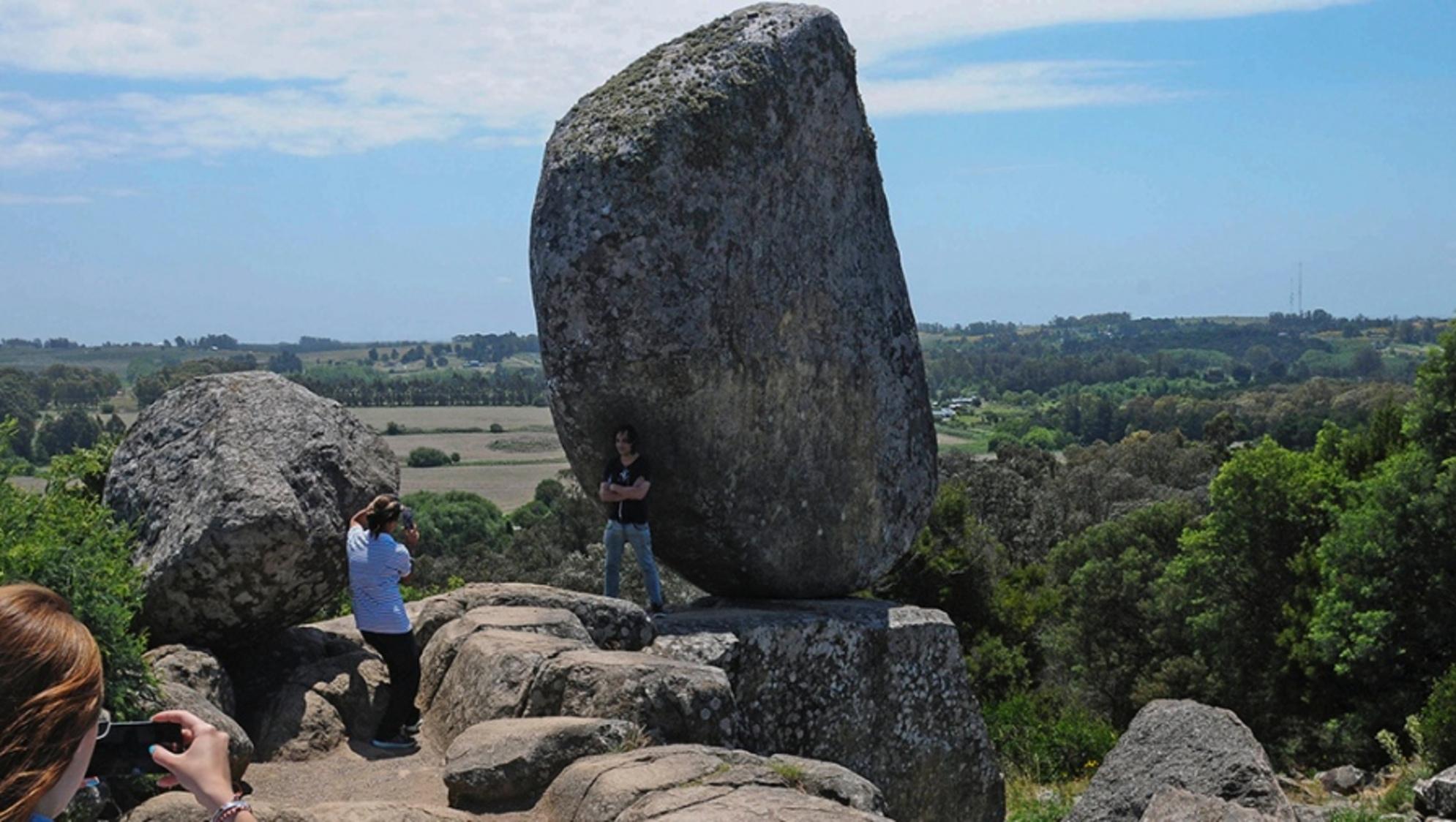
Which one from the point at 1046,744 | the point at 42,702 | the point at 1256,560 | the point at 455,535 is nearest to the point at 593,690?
the point at 42,702

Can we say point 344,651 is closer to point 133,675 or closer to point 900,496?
point 133,675

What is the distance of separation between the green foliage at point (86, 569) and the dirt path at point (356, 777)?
1.24 m

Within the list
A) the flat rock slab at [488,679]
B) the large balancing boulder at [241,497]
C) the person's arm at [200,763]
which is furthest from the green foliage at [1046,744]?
the person's arm at [200,763]

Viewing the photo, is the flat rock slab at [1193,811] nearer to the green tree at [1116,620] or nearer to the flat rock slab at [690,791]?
the flat rock slab at [690,791]

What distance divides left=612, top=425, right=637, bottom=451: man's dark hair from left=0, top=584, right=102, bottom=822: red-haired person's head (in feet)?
30.8

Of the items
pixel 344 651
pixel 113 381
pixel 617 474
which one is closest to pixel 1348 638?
pixel 617 474

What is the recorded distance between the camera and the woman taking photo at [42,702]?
285 centimetres

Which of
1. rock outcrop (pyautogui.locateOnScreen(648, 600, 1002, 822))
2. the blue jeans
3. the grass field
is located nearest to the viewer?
rock outcrop (pyautogui.locateOnScreen(648, 600, 1002, 822))

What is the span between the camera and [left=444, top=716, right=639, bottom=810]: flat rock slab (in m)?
8.55

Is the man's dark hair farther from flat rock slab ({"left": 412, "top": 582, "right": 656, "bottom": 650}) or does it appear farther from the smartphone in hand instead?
the smartphone in hand

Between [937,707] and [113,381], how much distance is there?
7068 cm

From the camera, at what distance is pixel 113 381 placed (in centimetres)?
7531

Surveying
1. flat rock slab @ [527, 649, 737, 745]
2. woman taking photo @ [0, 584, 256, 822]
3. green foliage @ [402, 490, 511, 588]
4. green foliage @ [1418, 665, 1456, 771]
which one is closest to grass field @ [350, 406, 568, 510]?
green foliage @ [402, 490, 511, 588]

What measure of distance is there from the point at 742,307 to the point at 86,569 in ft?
19.3
